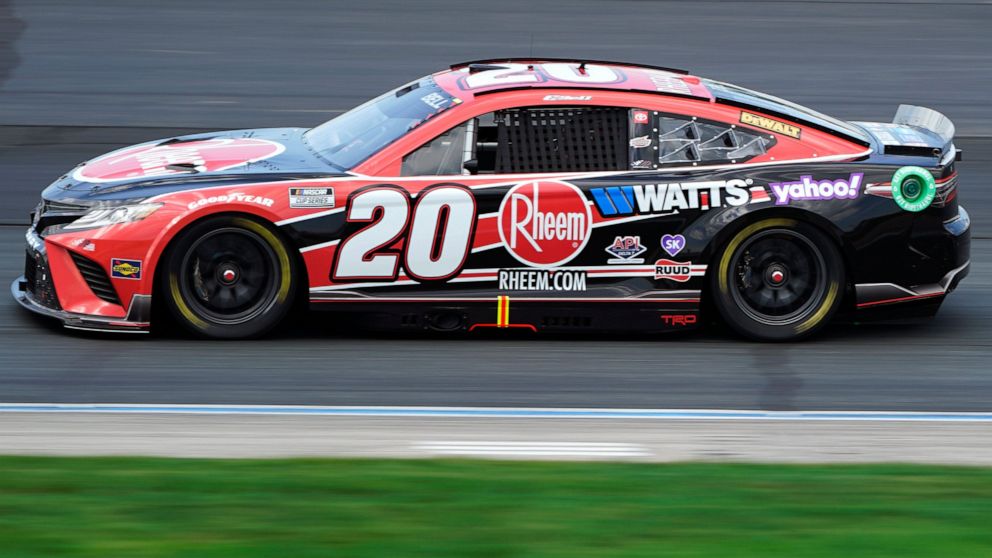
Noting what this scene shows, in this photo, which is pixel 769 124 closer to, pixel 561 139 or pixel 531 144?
pixel 561 139

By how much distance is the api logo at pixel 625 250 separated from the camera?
7.58 meters

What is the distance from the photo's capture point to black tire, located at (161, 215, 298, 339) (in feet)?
24.4

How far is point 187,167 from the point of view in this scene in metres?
7.67

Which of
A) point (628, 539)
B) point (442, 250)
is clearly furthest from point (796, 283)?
point (628, 539)

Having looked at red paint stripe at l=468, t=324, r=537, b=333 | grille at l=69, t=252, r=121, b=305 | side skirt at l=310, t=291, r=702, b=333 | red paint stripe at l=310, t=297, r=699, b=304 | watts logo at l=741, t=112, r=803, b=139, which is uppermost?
watts logo at l=741, t=112, r=803, b=139

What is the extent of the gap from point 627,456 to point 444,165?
7.53 ft

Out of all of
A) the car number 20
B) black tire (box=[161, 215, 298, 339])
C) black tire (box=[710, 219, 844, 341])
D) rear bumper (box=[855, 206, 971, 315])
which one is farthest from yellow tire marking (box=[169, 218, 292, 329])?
rear bumper (box=[855, 206, 971, 315])

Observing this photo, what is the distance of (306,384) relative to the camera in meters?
6.99

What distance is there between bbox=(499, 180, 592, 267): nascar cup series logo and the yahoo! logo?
1.04m

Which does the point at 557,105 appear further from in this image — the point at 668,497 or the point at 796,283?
the point at 668,497

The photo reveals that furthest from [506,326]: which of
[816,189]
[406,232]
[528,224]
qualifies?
[816,189]

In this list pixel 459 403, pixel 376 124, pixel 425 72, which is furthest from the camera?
pixel 425 72

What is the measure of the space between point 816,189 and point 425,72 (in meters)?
8.30

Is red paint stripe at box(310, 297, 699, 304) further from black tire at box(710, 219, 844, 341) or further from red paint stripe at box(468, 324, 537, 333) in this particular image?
black tire at box(710, 219, 844, 341)
